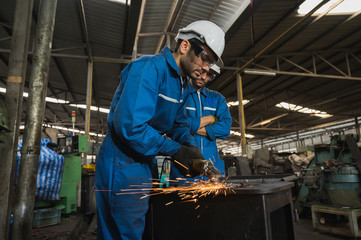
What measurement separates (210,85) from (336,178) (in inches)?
269

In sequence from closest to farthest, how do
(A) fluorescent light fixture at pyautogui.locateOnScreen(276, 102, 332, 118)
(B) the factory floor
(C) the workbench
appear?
1. (C) the workbench
2. (B) the factory floor
3. (A) fluorescent light fixture at pyautogui.locateOnScreen(276, 102, 332, 118)

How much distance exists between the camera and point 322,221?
3.42 meters

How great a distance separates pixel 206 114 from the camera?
253 cm

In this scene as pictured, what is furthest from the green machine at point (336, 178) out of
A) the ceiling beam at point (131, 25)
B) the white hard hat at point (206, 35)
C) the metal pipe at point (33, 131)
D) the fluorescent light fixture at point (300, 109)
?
the fluorescent light fixture at point (300, 109)

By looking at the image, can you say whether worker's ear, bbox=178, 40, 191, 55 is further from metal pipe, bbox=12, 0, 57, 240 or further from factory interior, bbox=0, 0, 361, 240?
metal pipe, bbox=12, 0, 57, 240

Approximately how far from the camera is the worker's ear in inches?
54.0

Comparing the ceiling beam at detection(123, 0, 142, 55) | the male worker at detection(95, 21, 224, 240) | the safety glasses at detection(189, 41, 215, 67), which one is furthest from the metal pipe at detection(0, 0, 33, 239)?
the ceiling beam at detection(123, 0, 142, 55)

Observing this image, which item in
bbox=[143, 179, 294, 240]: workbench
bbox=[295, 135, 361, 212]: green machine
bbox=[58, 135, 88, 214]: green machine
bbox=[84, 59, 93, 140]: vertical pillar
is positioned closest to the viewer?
bbox=[143, 179, 294, 240]: workbench

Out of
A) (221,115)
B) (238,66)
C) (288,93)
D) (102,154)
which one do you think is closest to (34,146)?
(102,154)

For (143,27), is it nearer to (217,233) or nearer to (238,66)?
(238,66)

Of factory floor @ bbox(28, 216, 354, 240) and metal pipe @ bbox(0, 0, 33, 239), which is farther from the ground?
metal pipe @ bbox(0, 0, 33, 239)

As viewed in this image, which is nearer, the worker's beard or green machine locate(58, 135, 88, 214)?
the worker's beard

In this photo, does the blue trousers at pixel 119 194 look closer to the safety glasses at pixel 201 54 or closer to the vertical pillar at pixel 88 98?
the safety glasses at pixel 201 54

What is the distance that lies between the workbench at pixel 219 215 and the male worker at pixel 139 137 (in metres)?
0.13
